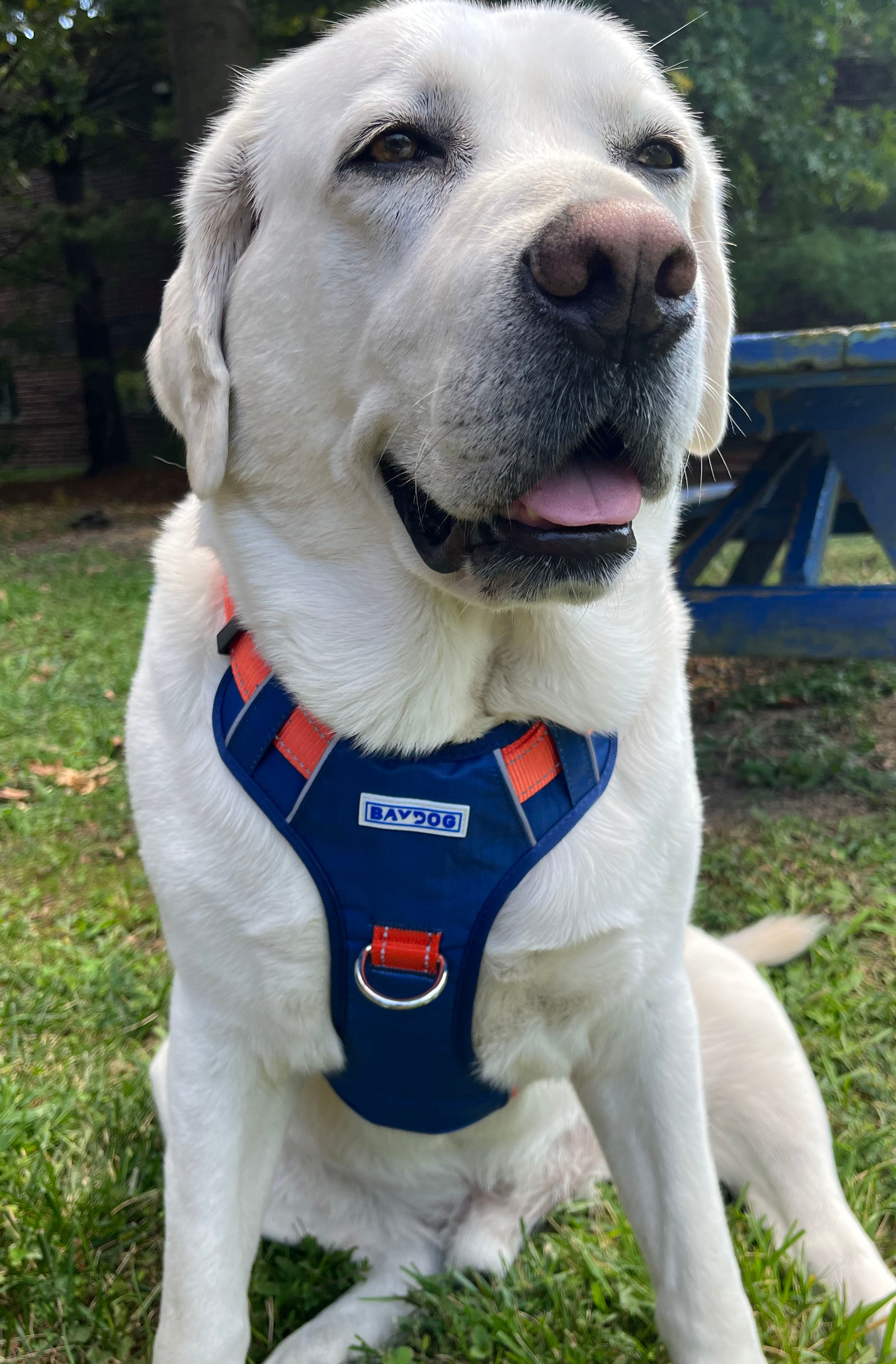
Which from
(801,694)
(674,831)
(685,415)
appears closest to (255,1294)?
(674,831)

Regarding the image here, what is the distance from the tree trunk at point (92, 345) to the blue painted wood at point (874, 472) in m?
13.1

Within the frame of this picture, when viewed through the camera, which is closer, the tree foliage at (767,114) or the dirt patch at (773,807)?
the dirt patch at (773,807)

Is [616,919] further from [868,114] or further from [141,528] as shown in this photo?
[141,528]

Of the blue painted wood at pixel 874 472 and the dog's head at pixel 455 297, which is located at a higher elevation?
the dog's head at pixel 455 297

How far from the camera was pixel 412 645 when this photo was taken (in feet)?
5.47

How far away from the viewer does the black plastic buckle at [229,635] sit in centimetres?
170

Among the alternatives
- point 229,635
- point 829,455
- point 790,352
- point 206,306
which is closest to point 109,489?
point 829,455

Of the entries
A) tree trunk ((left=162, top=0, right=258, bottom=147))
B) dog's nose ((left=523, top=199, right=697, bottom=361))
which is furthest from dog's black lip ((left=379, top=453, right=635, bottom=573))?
tree trunk ((left=162, top=0, right=258, bottom=147))

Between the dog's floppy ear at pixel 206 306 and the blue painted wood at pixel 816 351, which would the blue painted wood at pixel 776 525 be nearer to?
the blue painted wood at pixel 816 351

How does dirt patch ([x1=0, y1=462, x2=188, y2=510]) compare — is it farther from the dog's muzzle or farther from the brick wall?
the dog's muzzle

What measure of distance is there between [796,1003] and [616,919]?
130cm

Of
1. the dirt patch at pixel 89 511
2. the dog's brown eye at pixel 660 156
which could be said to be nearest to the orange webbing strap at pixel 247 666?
the dog's brown eye at pixel 660 156

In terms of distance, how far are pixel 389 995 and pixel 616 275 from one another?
1013mm

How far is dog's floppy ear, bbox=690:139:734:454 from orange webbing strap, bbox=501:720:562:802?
26.6 inches
